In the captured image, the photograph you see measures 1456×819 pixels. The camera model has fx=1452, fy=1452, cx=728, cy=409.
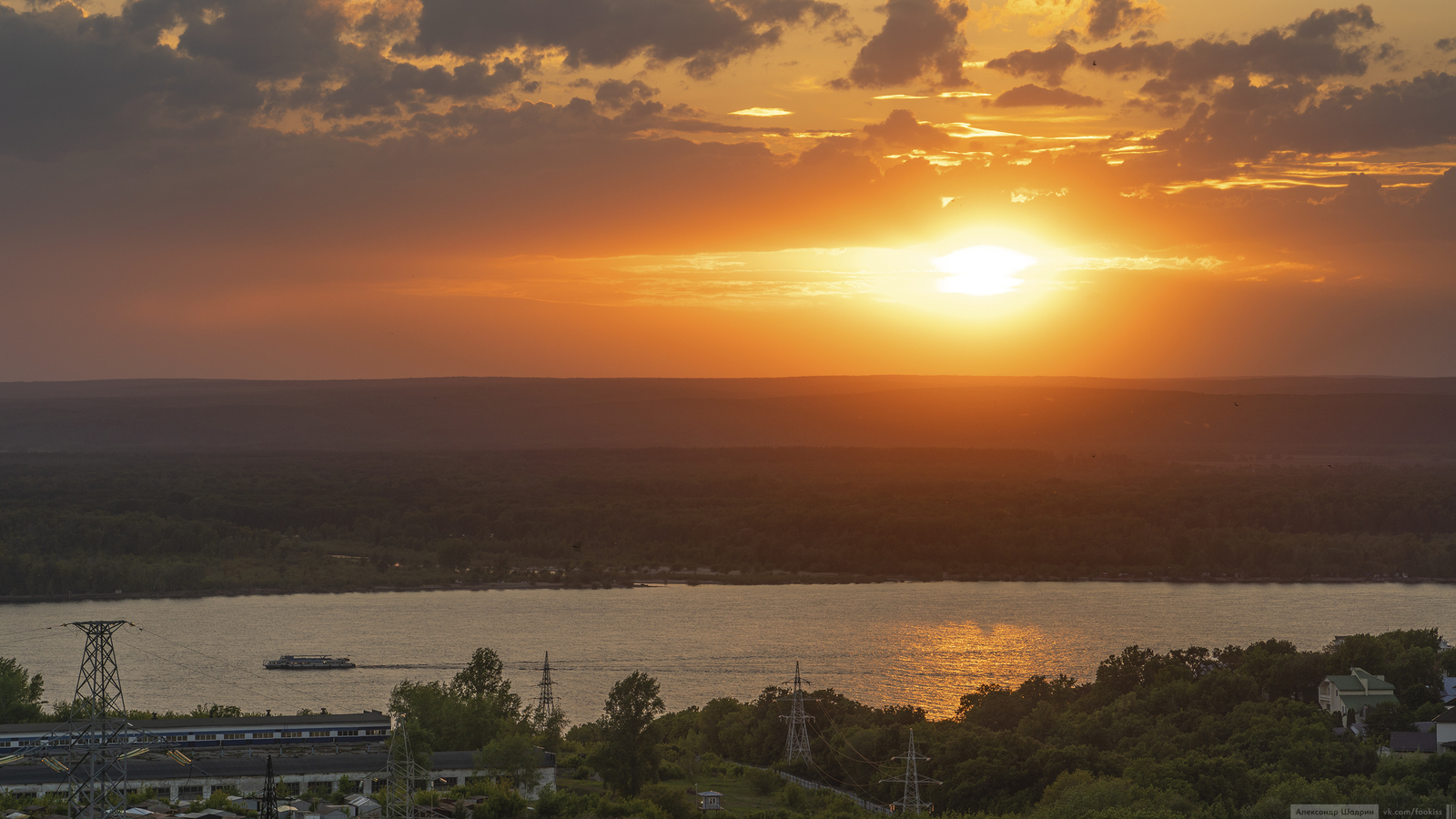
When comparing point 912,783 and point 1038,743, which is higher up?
point 1038,743

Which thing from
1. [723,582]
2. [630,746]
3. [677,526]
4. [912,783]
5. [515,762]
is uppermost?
[677,526]

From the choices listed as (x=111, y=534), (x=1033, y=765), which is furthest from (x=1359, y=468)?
(x=1033, y=765)

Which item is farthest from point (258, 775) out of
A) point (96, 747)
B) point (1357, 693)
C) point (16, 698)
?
point (1357, 693)

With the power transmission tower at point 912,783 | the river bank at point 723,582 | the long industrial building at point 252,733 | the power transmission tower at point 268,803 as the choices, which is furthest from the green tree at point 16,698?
the river bank at point 723,582

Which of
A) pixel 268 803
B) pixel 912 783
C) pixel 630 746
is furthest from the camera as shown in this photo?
pixel 630 746

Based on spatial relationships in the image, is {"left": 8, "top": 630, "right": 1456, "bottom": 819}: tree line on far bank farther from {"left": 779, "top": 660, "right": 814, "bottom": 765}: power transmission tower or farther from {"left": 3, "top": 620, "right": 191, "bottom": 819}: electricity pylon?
{"left": 3, "top": 620, "right": 191, "bottom": 819}: electricity pylon

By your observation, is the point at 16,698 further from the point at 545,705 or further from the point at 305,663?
the point at 545,705
